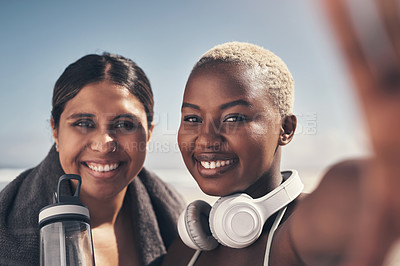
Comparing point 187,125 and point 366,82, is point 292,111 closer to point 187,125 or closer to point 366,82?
point 187,125

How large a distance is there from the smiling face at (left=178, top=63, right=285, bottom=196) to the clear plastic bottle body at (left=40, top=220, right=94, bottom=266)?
0.37m

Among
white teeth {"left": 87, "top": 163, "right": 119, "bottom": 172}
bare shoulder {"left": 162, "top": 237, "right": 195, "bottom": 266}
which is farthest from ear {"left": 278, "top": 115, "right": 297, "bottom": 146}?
white teeth {"left": 87, "top": 163, "right": 119, "bottom": 172}

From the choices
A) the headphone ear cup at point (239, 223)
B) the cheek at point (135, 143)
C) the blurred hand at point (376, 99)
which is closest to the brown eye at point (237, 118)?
the headphone ear cup at point (239, 223)

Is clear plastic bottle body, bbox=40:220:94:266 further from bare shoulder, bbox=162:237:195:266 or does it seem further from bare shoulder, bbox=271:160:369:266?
bare shoulder, bbox=271:160:369:266

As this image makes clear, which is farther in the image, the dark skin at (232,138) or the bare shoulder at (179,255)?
the bare shoulder at (179,255)

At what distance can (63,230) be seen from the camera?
3.78 ft

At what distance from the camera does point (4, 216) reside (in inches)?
60.7

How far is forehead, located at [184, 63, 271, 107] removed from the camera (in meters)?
1.15

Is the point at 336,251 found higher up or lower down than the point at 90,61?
lower down

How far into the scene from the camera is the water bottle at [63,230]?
113 cm

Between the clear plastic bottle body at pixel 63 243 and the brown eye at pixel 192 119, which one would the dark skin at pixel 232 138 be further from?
the clear plastic bottle body at pixel 63 243

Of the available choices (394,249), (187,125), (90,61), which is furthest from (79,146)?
(394,249)

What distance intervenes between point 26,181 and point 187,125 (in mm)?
893

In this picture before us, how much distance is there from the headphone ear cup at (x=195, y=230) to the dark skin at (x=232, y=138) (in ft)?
0.15
